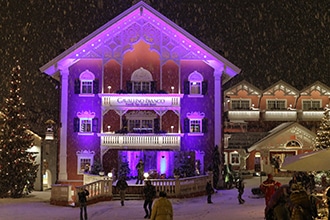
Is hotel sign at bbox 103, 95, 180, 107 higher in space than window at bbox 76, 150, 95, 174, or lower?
higher

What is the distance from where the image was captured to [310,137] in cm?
4803

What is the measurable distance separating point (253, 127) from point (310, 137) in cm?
868

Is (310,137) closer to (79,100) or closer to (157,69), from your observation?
(157,69)

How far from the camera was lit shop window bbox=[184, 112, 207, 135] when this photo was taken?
36.4 metres

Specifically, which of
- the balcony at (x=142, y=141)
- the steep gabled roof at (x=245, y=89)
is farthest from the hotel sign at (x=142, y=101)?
the steep gabled roof at (x=245, y=89)

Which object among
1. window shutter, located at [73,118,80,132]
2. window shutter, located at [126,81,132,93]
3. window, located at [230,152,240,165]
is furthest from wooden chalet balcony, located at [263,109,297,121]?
window shutter, located at [73,118,80,132]

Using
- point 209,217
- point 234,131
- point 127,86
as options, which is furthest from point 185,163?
point 234,131

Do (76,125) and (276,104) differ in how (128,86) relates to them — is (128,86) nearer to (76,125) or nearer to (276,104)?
(76,125)

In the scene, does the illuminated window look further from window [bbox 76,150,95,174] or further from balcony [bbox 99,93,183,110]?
window [bbox 76,150,95,174]

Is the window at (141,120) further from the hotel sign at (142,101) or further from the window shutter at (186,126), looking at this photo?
the window shutter at (186,126)

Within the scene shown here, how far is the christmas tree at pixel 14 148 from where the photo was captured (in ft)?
103

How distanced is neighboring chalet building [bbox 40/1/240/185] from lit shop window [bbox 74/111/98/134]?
0.07m

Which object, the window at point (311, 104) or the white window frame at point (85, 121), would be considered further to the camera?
the window at point (311, 104)

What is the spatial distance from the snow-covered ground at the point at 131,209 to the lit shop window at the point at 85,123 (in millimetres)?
6514
